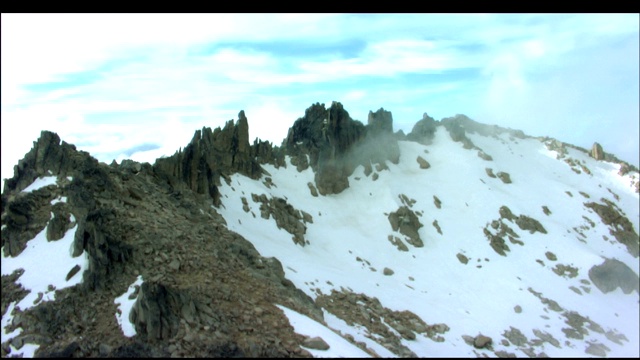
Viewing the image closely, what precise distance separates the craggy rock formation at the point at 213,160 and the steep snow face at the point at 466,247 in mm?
2462

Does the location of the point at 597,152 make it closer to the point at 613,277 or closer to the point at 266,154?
the point at 613,277

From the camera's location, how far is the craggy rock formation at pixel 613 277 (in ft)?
155

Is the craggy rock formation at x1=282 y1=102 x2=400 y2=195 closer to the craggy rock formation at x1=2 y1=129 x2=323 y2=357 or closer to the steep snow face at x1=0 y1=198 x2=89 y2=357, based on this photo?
the craggy rock formation at x1=2 y1=129 x2=323 y2=357

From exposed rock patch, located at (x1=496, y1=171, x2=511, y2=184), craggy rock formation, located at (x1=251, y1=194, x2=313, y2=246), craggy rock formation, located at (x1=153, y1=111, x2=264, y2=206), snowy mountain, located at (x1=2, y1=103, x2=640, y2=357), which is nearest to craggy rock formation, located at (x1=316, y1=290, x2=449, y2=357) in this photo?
snowy mountain, located at (x1=2, y1=103, x2=640, y2=357)

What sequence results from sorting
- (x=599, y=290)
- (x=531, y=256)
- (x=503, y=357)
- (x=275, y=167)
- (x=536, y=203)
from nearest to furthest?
→ (x=503, y=357) → (x=599, y=290) → (x=531, y=256) → (x=275, y=167) → (x=536, y=203)

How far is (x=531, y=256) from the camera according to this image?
51.4 metres

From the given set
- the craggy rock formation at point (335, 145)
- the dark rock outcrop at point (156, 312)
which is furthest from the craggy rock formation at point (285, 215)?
the dark rock outcrop at point (156, 312)

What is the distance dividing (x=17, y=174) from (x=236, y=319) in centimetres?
2064

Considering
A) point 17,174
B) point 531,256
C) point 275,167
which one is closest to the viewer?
point 17,174

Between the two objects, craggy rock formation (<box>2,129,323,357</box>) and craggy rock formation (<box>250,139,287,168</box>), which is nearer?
craggy rock formation (<box>2,129,323,357</box>)

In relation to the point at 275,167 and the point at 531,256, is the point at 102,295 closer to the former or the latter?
the point at 275,167

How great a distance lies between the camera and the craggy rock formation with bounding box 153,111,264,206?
39.2 metres

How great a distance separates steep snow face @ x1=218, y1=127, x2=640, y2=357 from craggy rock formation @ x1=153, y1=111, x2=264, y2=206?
2462 mm
